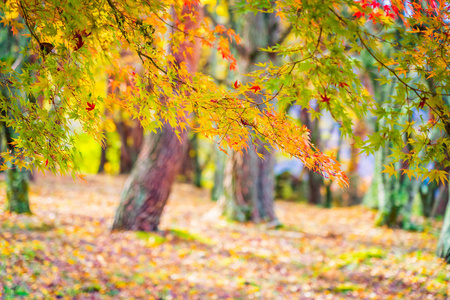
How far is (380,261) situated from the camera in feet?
17.4

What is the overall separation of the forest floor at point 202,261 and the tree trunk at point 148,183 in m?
0.28

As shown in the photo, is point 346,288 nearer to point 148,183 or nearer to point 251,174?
A: point 148,183

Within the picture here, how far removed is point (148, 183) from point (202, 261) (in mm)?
1785

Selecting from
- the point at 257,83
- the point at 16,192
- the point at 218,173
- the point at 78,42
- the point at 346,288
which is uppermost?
the point at 78,42

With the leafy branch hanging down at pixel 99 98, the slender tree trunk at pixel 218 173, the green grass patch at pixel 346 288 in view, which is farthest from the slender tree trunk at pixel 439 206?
the leafy branch hanging down at pixel 99 98

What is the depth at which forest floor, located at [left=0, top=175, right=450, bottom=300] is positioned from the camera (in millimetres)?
3922

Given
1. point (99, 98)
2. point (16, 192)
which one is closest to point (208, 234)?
point (16, 192)

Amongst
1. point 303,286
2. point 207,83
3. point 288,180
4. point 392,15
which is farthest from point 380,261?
point 288,180

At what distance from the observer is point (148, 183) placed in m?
6.06

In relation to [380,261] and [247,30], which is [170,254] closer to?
[380,261]

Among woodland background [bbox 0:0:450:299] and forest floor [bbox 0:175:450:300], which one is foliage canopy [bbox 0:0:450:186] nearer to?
woodland background [bbox 0:0:450:299]

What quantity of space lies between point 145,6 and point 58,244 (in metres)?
3.94

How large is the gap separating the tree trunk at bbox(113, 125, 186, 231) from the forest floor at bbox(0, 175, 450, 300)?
28cm

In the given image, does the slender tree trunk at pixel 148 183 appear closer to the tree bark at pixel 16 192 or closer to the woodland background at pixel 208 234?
the woodland background at pixel 208 234
